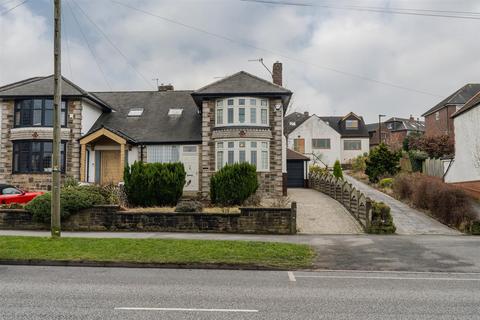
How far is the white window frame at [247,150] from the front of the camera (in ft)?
81.2

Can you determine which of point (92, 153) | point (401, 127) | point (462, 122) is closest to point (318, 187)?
point (462, 122)

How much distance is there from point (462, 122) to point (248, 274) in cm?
2111

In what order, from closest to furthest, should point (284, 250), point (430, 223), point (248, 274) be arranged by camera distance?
point (248, 274), point (284, 250), point (430, 223)

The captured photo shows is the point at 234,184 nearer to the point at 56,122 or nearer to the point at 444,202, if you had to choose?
the point at 56,122

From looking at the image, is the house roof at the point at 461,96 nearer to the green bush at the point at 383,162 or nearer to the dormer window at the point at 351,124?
the dormer window at the point at 351,124

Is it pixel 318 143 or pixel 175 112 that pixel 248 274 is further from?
pixel 318 143

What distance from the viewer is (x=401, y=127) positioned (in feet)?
251

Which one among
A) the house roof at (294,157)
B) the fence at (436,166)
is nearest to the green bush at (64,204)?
the house roof at (294,157)

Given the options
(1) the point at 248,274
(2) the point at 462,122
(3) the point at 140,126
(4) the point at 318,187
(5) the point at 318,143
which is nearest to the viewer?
(1) the point at 248,274

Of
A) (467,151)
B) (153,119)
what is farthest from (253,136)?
(467,151)

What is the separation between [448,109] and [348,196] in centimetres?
2995

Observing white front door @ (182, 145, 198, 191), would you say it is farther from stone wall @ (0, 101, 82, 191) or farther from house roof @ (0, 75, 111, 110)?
house roof @ (0, 75, 111, 110)

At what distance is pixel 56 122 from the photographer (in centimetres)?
1344

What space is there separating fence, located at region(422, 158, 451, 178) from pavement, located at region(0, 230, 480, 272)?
1356cm
